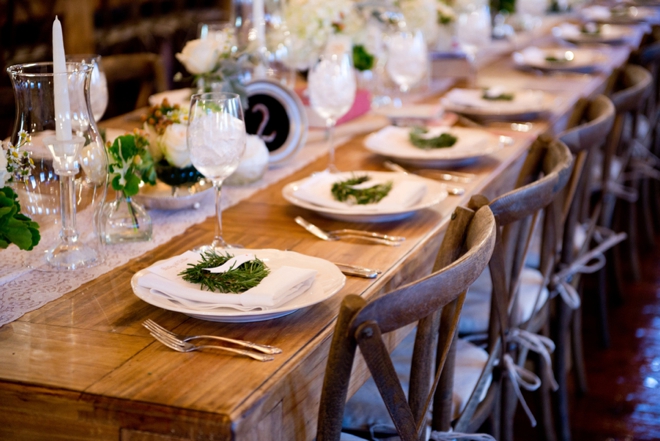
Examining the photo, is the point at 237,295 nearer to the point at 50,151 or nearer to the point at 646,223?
the point at 50,151

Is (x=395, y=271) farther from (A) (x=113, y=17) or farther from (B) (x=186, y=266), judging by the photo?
(A) (x=113, y=17)

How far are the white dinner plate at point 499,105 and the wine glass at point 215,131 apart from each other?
1243mm

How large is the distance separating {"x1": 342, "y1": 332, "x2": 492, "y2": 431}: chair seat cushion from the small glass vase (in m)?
0.46

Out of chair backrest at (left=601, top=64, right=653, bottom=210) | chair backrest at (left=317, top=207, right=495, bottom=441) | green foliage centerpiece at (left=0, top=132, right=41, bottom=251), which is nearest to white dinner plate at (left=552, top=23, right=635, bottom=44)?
chair backrest at (left=601, top=64, right=653, bottom=210)

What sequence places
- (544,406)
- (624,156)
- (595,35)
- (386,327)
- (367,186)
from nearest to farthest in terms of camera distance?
(386,327)
(367,186)
(544,406)
(624,156)
(595,35)

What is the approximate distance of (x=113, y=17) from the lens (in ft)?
17.5

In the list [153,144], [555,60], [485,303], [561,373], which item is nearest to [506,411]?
[485,303]

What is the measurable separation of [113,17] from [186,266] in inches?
182

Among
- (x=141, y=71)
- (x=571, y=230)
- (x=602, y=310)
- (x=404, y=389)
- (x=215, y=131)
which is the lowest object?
(x=602, y=310)

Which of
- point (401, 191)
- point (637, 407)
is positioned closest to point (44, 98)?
point (401, 191)

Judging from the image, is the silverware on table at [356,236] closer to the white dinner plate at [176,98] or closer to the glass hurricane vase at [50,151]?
the glass hurricane vase at [50,151]

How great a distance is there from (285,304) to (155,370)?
0.62 ft

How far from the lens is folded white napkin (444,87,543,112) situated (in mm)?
2355

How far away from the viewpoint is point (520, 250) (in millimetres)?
1686
